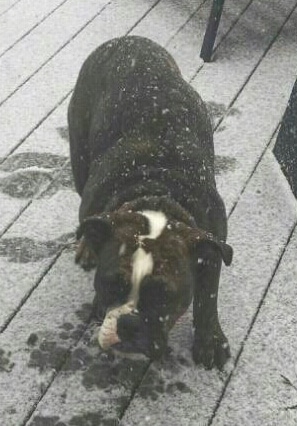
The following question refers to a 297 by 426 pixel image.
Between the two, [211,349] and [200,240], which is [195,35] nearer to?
[211,349]

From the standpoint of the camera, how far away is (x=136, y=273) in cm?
249

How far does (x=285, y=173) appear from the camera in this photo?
421cm

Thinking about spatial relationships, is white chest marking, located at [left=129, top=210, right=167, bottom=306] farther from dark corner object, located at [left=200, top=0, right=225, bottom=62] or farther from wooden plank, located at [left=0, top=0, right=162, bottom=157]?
dark corner object, located at [left=200, top=0, right=225, bottom=62]

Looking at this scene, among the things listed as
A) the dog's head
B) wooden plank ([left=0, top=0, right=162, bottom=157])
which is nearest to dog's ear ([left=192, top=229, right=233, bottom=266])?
the dog's head

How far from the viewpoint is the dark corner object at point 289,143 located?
4.07 m

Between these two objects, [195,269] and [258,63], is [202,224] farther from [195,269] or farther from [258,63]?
[258,63]

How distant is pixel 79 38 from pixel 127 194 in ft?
8.90

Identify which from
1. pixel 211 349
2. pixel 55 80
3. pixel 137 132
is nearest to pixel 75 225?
pixel 137 132

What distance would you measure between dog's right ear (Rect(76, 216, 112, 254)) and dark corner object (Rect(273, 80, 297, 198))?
174cm

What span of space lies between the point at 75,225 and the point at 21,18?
242cm

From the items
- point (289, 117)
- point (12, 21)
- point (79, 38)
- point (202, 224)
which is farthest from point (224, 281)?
point (12, 21)

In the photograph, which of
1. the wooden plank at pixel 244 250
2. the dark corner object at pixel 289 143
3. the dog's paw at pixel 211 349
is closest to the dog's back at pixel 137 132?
the dog's paw at pixel 211 349

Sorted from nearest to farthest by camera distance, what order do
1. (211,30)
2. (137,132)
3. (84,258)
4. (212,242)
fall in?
(212,242) < (137,132) < (84,258) < (211,30)

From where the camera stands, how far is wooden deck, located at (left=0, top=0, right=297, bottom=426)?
301 centimetres
